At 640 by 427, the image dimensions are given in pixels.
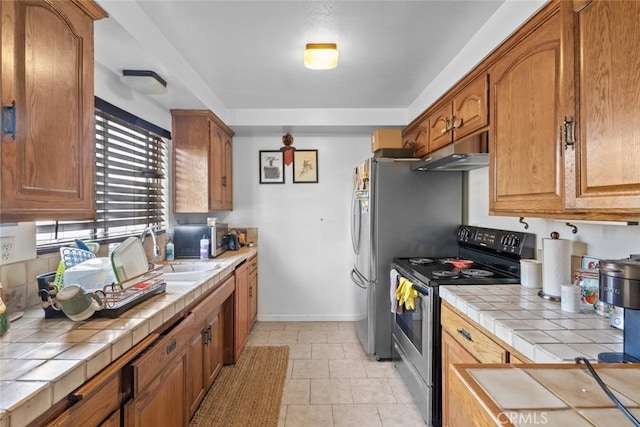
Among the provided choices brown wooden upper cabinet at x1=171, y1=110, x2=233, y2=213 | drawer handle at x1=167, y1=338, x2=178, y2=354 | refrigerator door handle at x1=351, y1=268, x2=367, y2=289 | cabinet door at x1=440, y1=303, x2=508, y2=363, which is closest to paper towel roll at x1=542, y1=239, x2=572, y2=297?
cabinet door at x1=440, y1=303, x2=508, y2=363

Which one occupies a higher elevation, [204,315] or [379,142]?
[379,142]

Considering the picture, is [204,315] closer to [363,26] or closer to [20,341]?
[20,341]

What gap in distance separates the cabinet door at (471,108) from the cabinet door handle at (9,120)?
2.08m

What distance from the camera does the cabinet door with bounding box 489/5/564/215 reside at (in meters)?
1.33

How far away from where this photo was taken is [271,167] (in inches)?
151

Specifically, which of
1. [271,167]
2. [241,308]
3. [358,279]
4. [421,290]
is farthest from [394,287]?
[271,167]

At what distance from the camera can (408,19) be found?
5.99 ft

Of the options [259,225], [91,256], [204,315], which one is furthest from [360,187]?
[91,256]

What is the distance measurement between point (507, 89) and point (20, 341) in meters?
2.26

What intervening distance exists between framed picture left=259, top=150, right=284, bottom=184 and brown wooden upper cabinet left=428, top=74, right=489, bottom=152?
1748mm

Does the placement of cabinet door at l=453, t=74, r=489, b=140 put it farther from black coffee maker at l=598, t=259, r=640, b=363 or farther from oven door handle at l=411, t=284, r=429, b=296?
black coffee maker at l=598, t=259, r=640, b=363

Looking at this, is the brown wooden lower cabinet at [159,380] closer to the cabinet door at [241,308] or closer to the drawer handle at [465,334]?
the cabinet door at [241,308]

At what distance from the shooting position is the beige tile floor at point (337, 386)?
2.06 meters

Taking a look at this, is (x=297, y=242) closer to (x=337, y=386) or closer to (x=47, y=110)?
(x=337, y=386)
